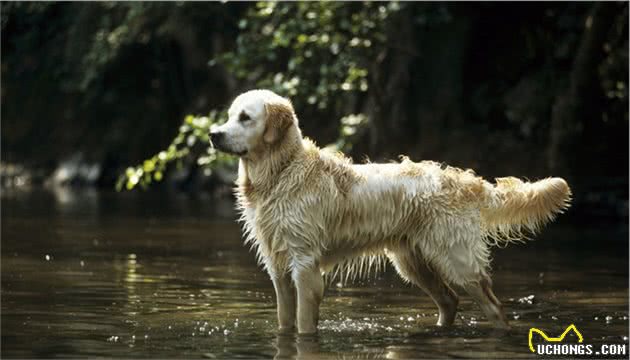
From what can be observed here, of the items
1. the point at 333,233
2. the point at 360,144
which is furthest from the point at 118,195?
the point at 333,233

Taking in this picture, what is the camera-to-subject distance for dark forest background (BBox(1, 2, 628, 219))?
18.6 m

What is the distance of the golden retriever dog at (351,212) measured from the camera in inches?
352

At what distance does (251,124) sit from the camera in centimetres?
888

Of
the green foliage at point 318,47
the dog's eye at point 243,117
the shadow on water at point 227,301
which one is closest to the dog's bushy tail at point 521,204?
the shadow on water at point 227,301

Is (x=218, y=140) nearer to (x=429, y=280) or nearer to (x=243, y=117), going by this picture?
(x=243, y=117)

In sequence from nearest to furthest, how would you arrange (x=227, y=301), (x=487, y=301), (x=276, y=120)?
1. (x=276, y=120)
2. (x=487, y=301)
3. (x=227, y=301)

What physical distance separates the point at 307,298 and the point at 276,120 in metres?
1.36

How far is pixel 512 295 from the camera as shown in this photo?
38.0 feet

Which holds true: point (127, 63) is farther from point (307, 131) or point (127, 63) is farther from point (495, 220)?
point (495, 220)

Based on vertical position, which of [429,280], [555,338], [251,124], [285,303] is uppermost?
[251,124]

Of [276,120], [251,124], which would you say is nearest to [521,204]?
[276,120]

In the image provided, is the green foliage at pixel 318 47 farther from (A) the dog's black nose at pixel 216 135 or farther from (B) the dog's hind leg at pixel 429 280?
(A) the dog's black nose at pixel 216 135

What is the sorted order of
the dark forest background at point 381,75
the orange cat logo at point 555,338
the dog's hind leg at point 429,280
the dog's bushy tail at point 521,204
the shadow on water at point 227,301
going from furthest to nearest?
the dark forest background at point 381,75, the dog's bushy tail at point 521,204, the dog's hind leg at point 429,280, the orange cat logo at point 555,338, the shadow on water at point 227,301

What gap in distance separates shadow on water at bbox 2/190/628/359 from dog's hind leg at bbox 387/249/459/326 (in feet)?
0.49
